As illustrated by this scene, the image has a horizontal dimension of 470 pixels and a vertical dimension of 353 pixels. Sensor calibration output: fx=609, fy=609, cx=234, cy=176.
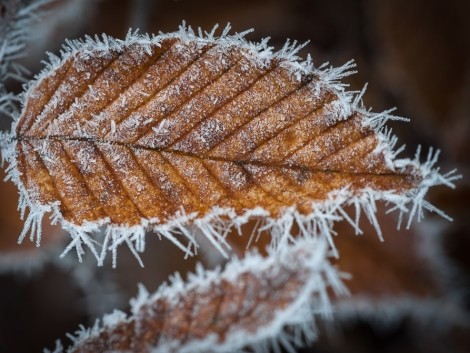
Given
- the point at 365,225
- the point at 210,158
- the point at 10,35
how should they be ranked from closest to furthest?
the point at 210,158, the point at 10,35, the point at 365,225

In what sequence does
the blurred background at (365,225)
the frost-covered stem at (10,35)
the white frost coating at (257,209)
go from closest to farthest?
the white frost coating at (257,209) < the frost-covered stem at (10,35) < the blurred background at (365,225)

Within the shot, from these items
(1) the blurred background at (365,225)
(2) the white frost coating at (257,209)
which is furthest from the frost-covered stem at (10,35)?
(1) the blurred background at (365,225)

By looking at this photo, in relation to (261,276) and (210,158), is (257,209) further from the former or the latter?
(261,276)

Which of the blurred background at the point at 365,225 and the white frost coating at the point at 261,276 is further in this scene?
the blurred background at the point at 365,225

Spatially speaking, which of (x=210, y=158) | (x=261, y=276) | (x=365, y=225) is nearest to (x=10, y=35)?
(x=210, y=158)

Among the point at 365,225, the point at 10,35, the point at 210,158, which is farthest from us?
the point at 365,225

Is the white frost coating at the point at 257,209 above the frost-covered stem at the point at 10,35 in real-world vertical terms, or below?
below

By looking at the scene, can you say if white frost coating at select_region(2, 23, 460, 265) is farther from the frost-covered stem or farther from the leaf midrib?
the frost-covered stem

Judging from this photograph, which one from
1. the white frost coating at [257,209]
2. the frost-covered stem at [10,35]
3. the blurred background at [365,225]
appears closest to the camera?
the white frost coating at [257,209]

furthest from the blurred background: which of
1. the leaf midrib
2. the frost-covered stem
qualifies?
the leaf midrib

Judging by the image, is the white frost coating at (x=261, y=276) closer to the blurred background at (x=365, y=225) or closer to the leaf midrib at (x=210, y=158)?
the leaf midrib at (x=210, y=158)
